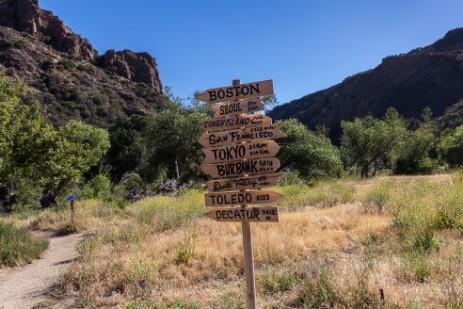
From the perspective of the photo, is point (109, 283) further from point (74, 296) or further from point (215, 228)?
point (215, 228)

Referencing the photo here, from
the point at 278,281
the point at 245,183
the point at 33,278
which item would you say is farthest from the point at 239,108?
the point at 33,278

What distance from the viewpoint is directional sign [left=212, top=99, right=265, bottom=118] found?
417 centimetres

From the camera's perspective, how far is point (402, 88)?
130m

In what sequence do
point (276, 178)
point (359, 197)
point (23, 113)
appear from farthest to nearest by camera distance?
point (359, 197) → point (23, 113) → point (276, 178)

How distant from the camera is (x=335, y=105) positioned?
14725 centimetres

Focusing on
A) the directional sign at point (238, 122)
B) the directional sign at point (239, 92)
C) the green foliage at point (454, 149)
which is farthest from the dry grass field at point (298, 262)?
the green foliage at point (454, 149)

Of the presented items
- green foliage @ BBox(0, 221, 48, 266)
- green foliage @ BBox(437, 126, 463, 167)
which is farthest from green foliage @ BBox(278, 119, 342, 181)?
green foliage @ BBox(437, 126, 463, 167)

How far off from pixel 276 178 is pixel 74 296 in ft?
13.3

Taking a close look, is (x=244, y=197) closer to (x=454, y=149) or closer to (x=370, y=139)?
(x=370, y=139)

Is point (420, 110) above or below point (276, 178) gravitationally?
above

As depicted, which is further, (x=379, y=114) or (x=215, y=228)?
(x=379, y=114)

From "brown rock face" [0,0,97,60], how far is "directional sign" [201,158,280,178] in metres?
85.6

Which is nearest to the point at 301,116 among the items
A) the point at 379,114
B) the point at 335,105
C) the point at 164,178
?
the point at 335,105

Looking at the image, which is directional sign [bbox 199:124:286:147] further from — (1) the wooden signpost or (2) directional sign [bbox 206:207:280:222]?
(2) directional sign [bbox 206:207:280:222]
